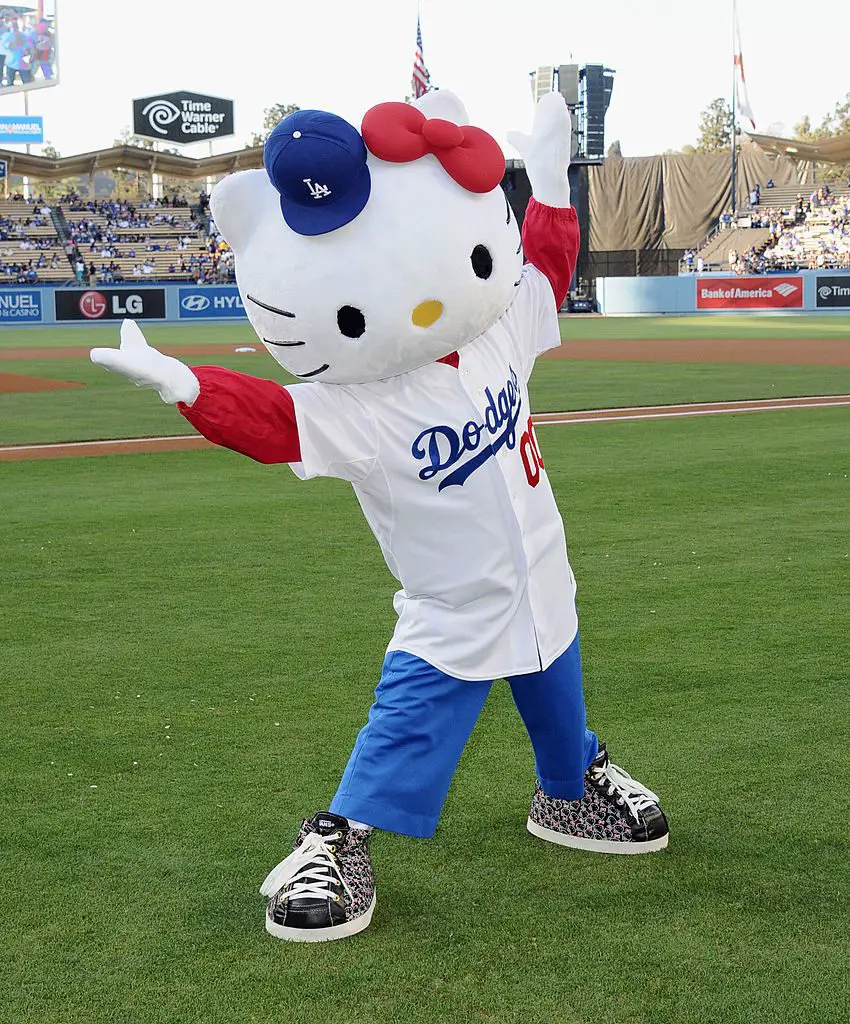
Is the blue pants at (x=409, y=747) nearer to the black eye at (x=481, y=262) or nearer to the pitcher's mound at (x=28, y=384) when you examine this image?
the black eye at (x=481, y=262)

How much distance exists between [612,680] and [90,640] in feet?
7.05

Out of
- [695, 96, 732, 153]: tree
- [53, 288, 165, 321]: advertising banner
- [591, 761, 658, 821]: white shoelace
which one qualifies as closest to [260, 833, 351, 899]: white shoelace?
[591, 761, 658, 821]: white shoelace

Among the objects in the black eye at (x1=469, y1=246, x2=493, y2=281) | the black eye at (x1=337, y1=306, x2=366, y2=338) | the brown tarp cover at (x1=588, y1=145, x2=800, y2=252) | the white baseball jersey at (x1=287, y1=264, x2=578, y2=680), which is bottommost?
the white baseball jersey at (x1=287, y1=264, x2=578, y2=680)

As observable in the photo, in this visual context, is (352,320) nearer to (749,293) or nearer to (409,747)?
(409,747)

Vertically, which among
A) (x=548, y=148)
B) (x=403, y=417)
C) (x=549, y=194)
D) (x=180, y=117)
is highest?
(x=180, y=117)

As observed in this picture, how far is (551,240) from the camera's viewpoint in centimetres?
348

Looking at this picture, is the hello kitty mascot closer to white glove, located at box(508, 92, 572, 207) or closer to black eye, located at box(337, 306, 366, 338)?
black eye, located at box(337, 306, 366, 338)

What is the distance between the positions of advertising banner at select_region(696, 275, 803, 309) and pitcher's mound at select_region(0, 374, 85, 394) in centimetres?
2542

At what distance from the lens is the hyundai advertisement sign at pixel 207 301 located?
43.0m

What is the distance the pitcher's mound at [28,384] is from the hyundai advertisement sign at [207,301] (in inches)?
943

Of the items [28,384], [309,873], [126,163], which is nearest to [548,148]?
[309,873]

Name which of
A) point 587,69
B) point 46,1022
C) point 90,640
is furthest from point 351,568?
point 587,69

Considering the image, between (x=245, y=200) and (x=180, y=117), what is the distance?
6421cm

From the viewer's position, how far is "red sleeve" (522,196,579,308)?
11.4 feet
